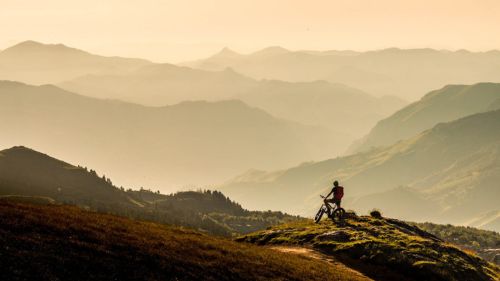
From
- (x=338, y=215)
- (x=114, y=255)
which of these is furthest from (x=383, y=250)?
(x=114, y=255)

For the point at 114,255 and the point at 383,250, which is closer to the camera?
the point at 114,255

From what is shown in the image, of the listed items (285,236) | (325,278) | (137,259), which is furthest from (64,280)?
(285,236)

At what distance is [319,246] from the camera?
6366cm

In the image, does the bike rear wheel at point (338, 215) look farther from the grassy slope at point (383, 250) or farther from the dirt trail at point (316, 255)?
the dirt trail at point (316, 255)

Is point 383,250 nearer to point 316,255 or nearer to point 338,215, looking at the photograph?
point 316,255

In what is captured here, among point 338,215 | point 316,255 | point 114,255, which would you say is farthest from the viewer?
point 338,215

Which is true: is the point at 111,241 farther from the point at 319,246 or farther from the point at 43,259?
the point at 319,246

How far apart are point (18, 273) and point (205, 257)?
53.5 feet

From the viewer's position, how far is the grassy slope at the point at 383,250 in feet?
193

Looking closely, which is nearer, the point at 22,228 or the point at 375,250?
the point at 22,228

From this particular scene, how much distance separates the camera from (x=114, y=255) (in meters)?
38.5

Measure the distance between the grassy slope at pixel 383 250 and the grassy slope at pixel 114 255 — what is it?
887cm

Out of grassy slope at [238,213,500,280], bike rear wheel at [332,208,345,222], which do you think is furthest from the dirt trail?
bike rear wheel at [332,208,345,222]

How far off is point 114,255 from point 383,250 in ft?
109
